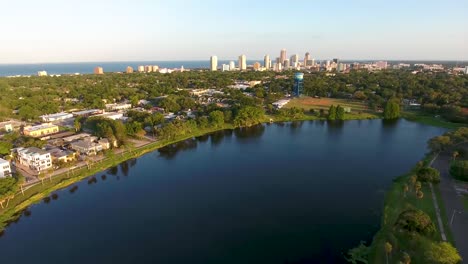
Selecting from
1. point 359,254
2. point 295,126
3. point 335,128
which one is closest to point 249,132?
point 295,126

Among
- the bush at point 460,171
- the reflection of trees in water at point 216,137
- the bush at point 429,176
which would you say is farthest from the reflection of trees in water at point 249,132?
the bush at point 460,171

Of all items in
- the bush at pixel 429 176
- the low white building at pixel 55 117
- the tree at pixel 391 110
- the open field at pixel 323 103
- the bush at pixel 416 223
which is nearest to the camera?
the bush at pixel 416 223

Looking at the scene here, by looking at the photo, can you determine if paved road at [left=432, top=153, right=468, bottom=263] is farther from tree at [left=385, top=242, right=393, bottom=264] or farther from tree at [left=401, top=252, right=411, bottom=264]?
tree at [left=385, top=242, right=393, bottom=264]

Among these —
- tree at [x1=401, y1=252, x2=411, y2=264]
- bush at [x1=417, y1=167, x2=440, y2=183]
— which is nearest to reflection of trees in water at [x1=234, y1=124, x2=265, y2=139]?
bush at [x1=417, y1=167, x2=440, y2=183]

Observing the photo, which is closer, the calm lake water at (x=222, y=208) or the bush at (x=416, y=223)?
the bush at (x=416, y=223)

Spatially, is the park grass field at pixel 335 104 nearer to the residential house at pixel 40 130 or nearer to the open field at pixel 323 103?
the open field at pixel 323 103

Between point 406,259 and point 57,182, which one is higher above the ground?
point 406,259

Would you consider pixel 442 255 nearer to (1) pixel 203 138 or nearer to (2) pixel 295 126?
(1) pixel 203 138
